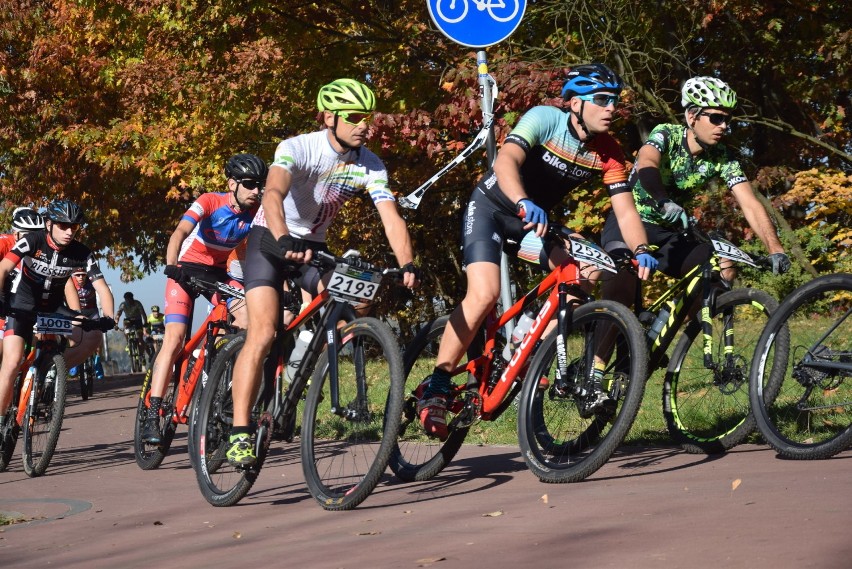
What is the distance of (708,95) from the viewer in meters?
7.35

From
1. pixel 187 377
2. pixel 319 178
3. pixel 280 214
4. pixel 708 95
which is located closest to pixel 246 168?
pixel 187 377

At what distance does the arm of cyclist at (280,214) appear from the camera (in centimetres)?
629

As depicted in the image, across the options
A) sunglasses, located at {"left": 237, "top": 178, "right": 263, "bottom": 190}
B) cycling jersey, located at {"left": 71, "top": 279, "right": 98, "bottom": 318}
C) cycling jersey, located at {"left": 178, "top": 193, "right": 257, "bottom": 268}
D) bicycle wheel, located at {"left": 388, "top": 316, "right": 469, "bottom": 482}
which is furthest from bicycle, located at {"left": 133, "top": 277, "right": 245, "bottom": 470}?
cycling jersey, located at {"left": 71, "top": 279, "right": 98, "bottom": 318}

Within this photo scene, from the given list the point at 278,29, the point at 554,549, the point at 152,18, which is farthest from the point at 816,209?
the point at 554,549

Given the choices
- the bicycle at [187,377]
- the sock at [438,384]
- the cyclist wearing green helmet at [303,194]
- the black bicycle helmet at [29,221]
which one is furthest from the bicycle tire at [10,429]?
the sock at [438,384]

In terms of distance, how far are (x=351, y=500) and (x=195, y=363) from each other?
3.30 meters

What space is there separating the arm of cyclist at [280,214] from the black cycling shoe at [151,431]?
3.02 meters

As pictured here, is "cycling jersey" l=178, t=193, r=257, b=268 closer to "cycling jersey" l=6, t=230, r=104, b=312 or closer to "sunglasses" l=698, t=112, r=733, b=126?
"cycling jersey" l=6, t=230, r=104, b=312

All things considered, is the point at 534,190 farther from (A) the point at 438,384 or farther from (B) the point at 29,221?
(B) the point at 29,221

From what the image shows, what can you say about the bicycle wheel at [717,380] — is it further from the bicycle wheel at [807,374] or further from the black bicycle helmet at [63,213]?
the black bicycle helmet at [63,213]

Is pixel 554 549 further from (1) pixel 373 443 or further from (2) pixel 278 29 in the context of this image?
(2) pixel 278 29

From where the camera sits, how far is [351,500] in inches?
245

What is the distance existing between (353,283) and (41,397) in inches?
161

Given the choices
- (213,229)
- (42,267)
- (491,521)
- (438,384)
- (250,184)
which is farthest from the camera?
(42,267)
